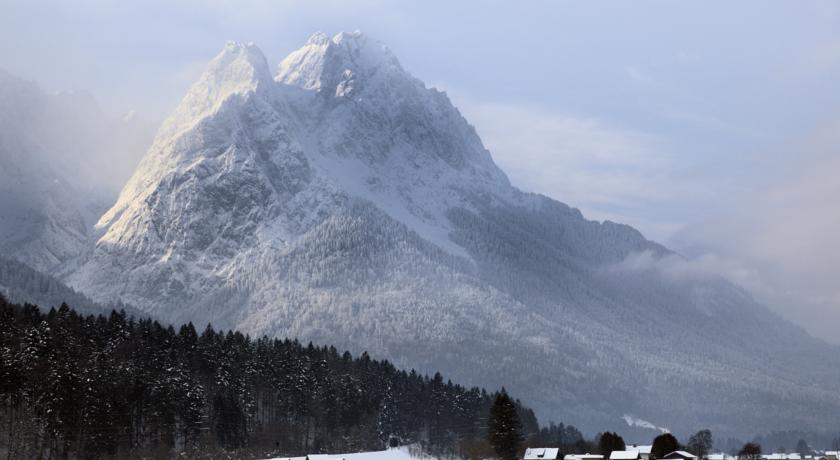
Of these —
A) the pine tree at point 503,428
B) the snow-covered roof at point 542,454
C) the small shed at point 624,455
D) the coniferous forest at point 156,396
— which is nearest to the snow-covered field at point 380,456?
A: the coniferous forest at point 156,396

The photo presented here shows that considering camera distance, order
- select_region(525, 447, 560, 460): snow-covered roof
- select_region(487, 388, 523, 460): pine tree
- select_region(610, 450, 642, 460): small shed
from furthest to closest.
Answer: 1. select_region(525, 447, 560, 460): snow-covered roof
2. select_region(610, 450, 642, 460): small shed
3. select_region(487, 388, 523, 460): pine tree

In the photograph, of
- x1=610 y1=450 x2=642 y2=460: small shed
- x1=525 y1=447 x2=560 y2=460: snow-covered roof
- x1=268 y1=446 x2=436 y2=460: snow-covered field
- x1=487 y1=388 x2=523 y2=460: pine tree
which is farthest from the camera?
x1=525 y1=447 x2=560 y2=460: snow-covered roof

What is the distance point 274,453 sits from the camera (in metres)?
170

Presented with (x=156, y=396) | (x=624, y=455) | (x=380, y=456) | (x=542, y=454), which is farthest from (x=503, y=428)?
(x=156, y=396)

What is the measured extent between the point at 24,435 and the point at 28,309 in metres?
44.9

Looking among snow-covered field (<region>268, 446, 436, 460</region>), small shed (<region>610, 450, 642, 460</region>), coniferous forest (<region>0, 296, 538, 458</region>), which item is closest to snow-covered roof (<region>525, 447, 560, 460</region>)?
small shed (<region>610, 450, 642, 460</region>)

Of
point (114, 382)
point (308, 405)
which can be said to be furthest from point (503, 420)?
point (114, 382)

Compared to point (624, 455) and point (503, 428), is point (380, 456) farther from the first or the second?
point (624, 455)

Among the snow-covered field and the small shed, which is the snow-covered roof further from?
the snow-covered field

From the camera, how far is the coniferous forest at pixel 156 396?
424ft

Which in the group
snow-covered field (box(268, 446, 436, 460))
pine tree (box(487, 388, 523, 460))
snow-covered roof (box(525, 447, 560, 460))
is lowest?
snow-covered field (box(268, 446, 436, 460))

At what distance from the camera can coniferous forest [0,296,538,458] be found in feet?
424

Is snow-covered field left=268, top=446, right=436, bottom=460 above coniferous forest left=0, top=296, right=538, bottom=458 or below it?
below

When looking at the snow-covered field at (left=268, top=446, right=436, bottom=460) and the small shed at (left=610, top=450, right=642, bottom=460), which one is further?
the small shed at (left=610, top=450, right=642, bottom=460)
